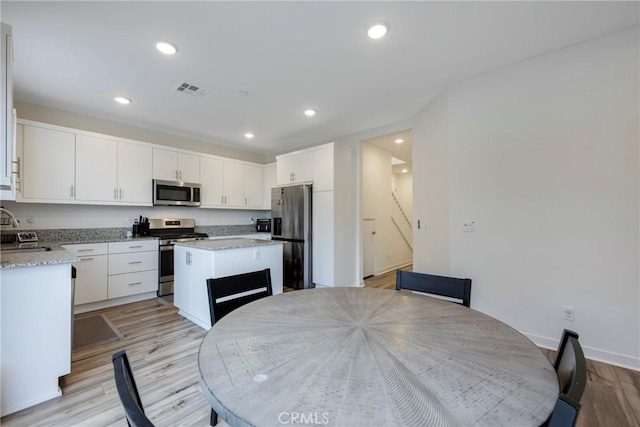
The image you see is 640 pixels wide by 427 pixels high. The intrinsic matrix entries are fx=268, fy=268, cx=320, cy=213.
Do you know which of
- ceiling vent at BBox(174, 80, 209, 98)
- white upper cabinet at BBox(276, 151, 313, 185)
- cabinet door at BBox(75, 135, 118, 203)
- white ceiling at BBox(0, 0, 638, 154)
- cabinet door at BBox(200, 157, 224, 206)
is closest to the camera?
white ceiling at BBox(0, 0, 638, 154)

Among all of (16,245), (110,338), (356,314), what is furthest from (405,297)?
(16,245)

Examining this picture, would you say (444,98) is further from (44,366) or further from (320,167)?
(44,366)

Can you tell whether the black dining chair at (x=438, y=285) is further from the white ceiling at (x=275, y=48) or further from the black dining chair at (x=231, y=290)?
the white ceiling at (x=275, y=48)

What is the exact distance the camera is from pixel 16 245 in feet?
9.87

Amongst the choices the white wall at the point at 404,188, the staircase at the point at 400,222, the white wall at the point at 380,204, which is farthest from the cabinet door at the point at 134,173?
the white wall at the point at 404,188

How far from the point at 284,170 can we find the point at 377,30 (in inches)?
119

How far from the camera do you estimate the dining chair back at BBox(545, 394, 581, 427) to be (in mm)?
535

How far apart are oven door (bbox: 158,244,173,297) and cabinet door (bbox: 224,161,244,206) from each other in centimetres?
137

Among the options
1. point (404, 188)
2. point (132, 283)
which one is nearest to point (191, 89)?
point (132, 283)

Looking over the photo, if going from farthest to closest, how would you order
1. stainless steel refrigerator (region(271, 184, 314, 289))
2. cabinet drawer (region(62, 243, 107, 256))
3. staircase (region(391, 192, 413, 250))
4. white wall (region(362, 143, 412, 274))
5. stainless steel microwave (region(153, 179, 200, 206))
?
staircase (region(391, 192, 413, 250)), white wall (region(362, 143, 412, 274)), stainless steel refrigerator (region(271, 184, 314, 289)), stainless steel microwave (region(153, 179, 200, 206)), cabinet drawer (region(62, 243, 107, 256))

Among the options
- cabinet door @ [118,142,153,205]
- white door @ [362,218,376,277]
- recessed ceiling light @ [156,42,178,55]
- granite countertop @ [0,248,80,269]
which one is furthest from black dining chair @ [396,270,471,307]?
cabinet door @ [118,142,153,205]

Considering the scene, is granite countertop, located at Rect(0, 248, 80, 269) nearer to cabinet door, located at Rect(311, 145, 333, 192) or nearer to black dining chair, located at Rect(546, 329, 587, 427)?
black dining chair, located at Rect(546, 329, 587, 427)

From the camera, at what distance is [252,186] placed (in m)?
5.39

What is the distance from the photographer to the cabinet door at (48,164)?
310 centimetres
